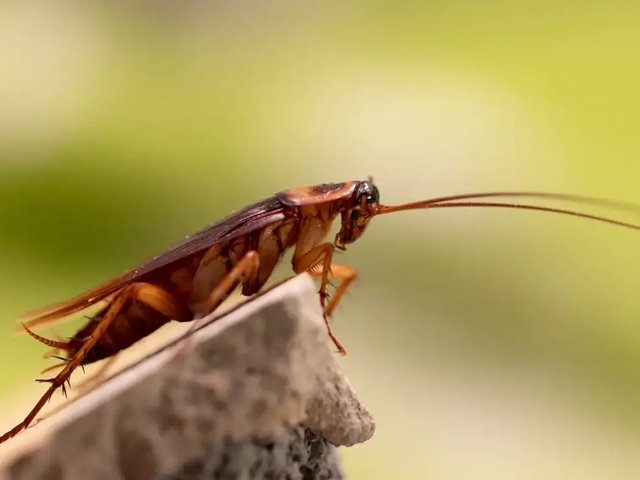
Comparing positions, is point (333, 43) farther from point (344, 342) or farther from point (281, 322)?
point (281, 322)

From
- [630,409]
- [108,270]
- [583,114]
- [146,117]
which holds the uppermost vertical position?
[146,117]

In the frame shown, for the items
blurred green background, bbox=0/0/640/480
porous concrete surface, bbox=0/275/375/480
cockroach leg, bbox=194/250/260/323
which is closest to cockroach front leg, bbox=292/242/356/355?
cockroach leg, bbox=194/250/260/323

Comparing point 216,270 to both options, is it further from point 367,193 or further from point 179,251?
point 367,193

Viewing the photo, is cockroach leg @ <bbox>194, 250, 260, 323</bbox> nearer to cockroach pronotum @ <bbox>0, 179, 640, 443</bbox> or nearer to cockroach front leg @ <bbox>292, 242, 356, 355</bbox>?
cockroach pronotum @ <bbox>0, 179, 640, 443</bbox>

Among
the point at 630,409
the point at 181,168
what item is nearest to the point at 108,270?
the point at 181,168

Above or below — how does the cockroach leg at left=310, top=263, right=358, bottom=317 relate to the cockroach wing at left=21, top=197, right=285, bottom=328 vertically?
below

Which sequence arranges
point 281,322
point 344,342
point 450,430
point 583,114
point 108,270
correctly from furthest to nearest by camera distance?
point 583,114 → point 108,270 → point 344,342 → point 450,430 → point 281,322

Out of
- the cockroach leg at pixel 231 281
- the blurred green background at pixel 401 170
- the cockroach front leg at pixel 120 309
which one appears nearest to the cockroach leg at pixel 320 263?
the cockroach leg at pixel 231 281
